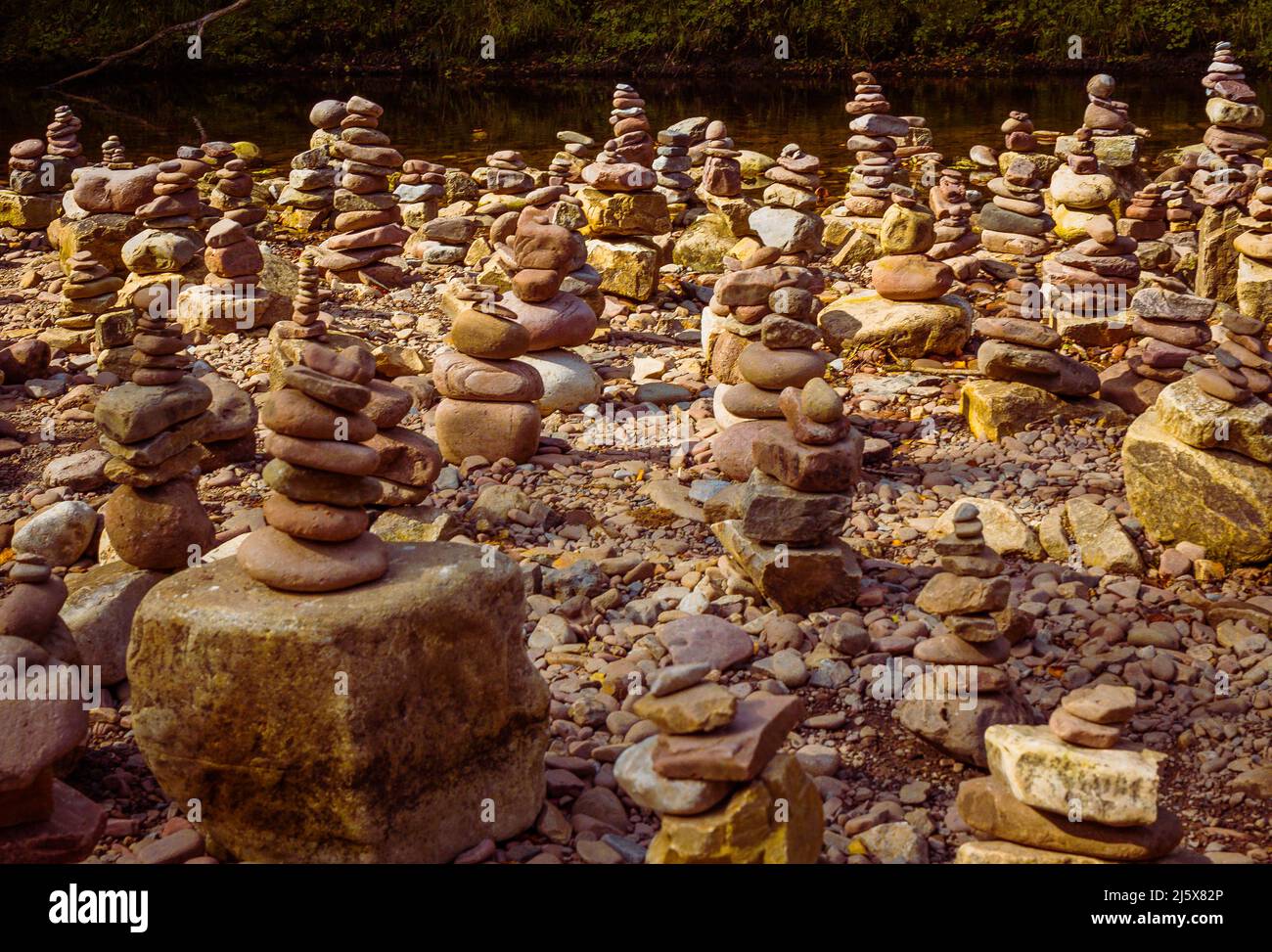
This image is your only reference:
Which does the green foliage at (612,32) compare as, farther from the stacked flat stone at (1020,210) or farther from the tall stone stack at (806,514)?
the tall stone stack at (806,514)

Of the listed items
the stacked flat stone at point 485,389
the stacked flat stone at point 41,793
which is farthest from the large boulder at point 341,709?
the stacked flat stone at point 485,389

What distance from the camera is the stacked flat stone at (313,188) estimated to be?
1306cm

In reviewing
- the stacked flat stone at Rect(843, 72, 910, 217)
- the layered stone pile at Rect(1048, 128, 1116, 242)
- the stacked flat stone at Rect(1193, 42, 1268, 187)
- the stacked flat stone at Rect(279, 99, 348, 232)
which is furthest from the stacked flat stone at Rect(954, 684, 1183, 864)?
the stacked flat stone at Rect(279, 99, 348, 232)

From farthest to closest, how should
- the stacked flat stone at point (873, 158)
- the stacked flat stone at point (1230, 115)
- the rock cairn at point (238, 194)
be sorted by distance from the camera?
the rock cairn at point (238, 194) → the stacked flat stone at point (873, 158) → the stacked flat stone at point (1230, 115)

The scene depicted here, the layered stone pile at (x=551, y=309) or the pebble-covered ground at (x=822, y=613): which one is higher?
the layered stone pile at (x=551, y=309)

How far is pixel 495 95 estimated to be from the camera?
23.0 metres

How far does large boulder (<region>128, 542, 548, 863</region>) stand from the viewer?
4.04m

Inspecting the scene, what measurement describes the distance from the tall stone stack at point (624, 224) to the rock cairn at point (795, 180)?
0.92 meters

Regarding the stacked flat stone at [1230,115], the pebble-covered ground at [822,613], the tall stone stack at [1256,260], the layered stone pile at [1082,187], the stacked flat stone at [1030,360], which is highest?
the stacked flat stone at [1230,115]

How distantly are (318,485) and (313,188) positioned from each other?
366 inches

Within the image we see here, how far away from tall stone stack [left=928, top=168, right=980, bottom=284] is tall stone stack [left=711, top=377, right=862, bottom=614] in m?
4.60

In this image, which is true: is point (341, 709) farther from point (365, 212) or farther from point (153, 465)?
point (365, 212)

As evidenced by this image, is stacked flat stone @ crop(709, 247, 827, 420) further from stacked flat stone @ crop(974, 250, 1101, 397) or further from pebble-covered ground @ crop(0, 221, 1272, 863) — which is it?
stacked flat stone @ crop(974, 250, 1101, 397)

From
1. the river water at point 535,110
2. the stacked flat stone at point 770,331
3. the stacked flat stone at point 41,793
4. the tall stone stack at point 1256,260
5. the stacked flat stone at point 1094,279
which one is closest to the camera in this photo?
the stacked flat stone at point 41,793
